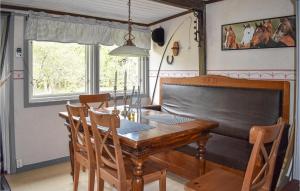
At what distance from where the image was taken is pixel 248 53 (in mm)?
3172

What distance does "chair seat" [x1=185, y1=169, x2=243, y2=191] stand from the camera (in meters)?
1.81

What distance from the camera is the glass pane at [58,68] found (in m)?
3.60

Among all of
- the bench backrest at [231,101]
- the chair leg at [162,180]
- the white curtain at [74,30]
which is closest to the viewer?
the chair leg at [162,180]

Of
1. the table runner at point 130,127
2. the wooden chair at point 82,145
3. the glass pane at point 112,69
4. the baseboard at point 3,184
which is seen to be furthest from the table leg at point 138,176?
the glass pane at point 112,69

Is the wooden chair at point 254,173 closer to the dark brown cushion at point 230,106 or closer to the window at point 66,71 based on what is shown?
the dark brown cushion at point 230,106

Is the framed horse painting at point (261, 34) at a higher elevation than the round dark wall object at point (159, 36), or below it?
below

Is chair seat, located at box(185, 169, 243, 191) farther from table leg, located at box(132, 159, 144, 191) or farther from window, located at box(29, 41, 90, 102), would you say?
window, located at box(29, 41, 90, 102)

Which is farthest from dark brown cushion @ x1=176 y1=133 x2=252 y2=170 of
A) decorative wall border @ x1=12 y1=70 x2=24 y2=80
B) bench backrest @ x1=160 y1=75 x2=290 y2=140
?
decorative wall border @ x1=12 y1=70 x2=24 y2=80

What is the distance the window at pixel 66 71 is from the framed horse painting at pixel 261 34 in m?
1.67

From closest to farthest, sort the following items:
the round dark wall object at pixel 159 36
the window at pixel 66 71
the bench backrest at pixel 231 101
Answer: the bench backrest at pixel 231 101 → the window at pixel 66 71 → the round dark wall object at pixel 159 36

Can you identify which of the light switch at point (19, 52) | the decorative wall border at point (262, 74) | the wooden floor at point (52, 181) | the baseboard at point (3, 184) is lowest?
the wooden floor at point (52, 181)

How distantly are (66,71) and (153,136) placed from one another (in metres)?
2.42

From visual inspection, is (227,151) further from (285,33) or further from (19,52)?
(19,52)

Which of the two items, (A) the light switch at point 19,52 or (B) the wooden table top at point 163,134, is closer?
(B) the wooden table top at point 163,134
